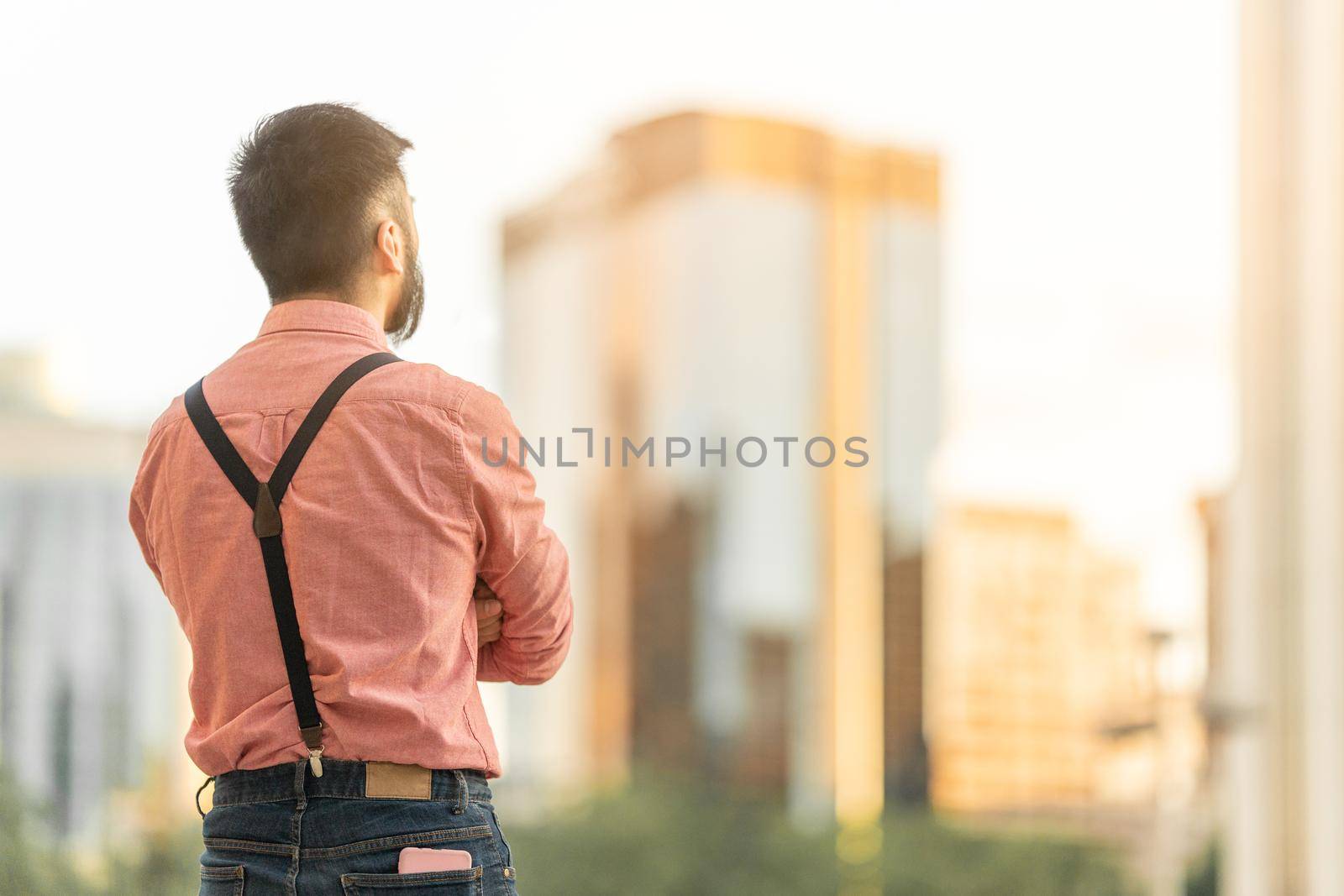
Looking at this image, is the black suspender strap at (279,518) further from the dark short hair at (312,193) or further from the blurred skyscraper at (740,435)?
the blurred skyscraper at (740,435)

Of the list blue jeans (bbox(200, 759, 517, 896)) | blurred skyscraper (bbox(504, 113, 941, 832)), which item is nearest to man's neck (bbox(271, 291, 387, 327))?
blue jeans (bbox(200, 759, 517, 896))

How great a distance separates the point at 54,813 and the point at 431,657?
1571mm

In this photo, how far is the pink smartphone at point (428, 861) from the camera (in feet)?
2.10

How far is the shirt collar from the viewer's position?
0.70 meters

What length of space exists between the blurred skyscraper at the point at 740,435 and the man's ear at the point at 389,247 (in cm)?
222

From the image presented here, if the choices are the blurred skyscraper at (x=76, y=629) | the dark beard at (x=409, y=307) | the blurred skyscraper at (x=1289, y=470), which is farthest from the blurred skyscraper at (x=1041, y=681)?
the dark beard at (x=409, y=307)

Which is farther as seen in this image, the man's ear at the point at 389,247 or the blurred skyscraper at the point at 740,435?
the blurred skyscraper at the point at 740,435

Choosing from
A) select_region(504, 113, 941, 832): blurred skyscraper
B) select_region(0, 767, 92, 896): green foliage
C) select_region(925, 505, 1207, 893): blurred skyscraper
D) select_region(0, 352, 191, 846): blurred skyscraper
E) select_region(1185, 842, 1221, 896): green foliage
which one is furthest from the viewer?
select_region(504, 113, 941, 832): blurred skyscraper

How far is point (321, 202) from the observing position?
700 millimetres

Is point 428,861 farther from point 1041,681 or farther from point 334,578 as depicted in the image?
point 1041,681

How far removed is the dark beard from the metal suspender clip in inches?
8.5

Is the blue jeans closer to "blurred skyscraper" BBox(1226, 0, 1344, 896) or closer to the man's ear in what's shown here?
the man's ear

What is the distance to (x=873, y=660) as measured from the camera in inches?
122

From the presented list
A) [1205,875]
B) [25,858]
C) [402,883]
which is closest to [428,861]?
[402,883]
